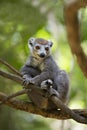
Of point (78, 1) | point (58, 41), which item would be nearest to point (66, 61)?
point (58, 41)

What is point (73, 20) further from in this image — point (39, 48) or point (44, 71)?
point (39, 48)

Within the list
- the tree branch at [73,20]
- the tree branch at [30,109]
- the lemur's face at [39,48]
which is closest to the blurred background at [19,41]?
the lemur's face at [39,48]

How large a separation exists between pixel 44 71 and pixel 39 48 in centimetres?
39

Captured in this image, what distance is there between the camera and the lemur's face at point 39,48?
2.95 meters

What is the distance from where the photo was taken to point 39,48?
3.08 metres

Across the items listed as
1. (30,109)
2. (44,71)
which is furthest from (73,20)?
(44,71)

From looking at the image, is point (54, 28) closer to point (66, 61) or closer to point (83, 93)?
point (66, 61)

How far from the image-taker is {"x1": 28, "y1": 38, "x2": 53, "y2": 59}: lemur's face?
A: 116 inches

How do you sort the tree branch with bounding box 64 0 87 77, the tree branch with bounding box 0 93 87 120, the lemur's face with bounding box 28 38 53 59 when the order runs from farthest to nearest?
the lemur's face with bounding box 28 38 53 59 → the tree branch with bounding box 0 93 87 120 → the tree branch with bounding box 64 0 87 77

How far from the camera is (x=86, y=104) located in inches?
148

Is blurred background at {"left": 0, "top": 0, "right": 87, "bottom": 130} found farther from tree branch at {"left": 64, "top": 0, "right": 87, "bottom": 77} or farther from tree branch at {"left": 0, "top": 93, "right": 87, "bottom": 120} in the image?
tree branch at {"left": 64, "top": 0, "right": 87, "bottom": 77}

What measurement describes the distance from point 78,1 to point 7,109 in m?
2.56

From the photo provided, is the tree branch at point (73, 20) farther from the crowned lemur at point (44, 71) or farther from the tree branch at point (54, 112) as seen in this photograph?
the crowned lemur at point (44, 71)

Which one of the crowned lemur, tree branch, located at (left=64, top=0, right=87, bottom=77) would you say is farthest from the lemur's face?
tree branch, located at (left=64, top=0, right=87, bottom=77)
